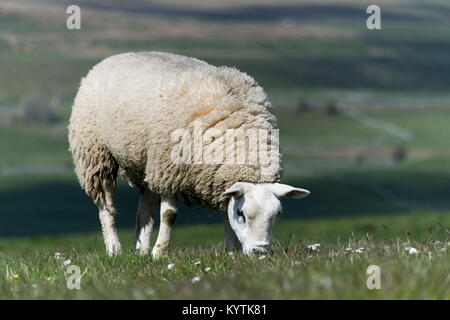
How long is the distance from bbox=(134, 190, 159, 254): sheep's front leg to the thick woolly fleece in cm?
39

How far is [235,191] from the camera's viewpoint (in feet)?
21.6

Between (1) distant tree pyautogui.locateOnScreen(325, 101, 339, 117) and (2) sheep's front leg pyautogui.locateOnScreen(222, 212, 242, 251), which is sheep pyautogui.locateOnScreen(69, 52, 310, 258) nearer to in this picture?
(2) sheep's front leg pyautogui.locateOnScreen(222, 212, 242, 251)

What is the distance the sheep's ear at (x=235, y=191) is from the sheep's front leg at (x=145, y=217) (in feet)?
7.56

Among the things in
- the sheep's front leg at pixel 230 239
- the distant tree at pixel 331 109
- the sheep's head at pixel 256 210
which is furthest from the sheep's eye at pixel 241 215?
the distant tree at pixel 331 109

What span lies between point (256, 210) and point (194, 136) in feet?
4.11

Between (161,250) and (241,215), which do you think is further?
(161,250)

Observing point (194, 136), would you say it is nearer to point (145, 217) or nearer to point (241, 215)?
point (241, 215)

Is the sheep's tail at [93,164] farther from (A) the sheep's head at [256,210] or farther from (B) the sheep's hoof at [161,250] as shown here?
(A) the sheep's head at [256,210]

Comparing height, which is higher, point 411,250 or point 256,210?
point 256,210

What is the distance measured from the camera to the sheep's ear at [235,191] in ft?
21.5

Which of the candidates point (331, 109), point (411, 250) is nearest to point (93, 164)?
point (411, 250)
